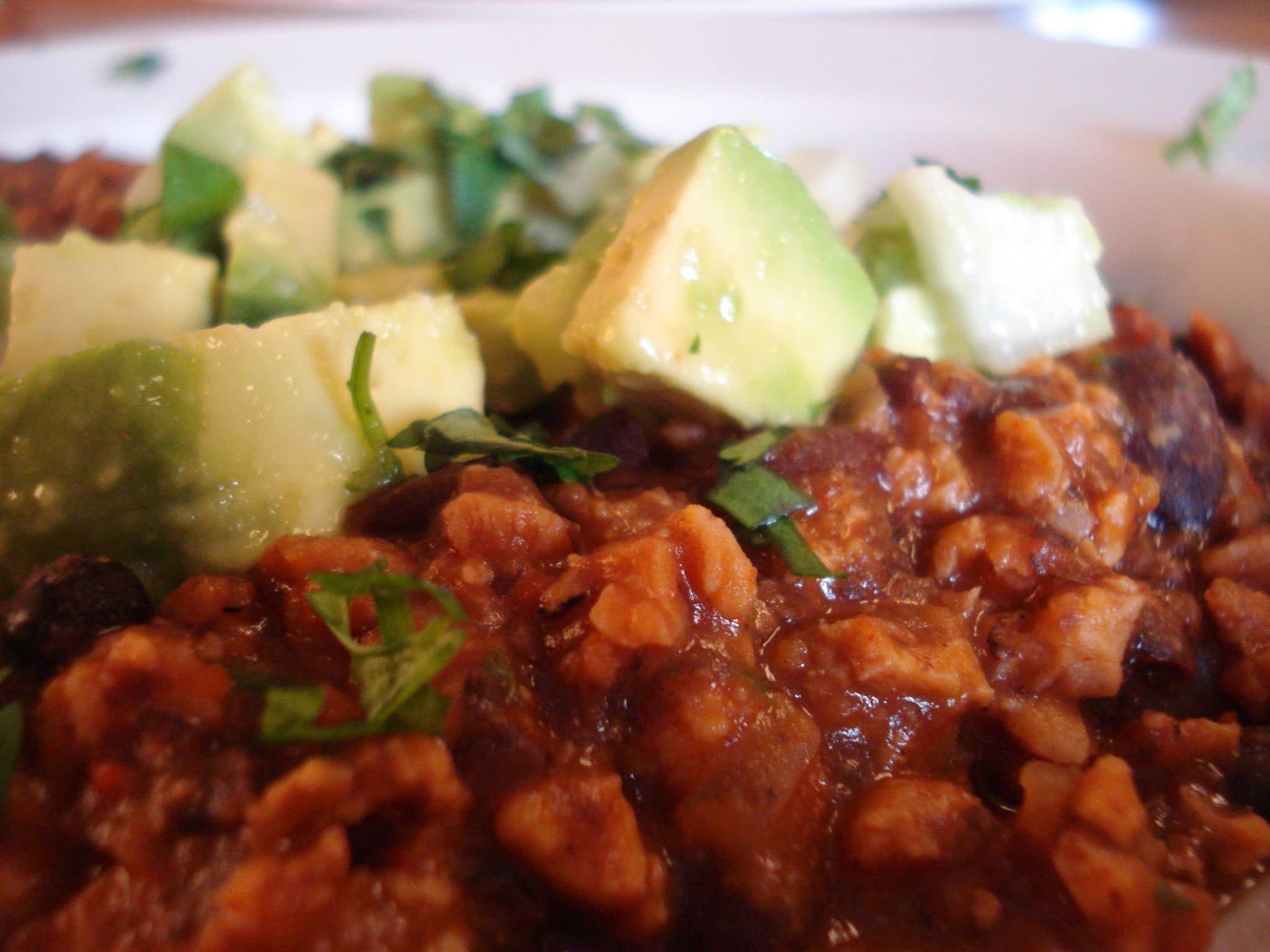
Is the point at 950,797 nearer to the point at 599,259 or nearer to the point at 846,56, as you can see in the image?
the point at 599,259

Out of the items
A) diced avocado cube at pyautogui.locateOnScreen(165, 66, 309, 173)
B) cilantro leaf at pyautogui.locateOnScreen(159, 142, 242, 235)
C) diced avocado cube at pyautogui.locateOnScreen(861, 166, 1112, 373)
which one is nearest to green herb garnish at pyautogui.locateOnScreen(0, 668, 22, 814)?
cilantro leaf at pyautogui.locateOnScreen(159, 142, 242, 235)

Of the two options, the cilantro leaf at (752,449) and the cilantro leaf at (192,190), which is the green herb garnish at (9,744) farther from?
the cilantro leaf at (192,190)

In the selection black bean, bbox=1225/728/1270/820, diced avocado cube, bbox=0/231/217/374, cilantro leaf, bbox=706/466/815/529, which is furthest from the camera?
diced avocado cube, bbox=0/231/217/374

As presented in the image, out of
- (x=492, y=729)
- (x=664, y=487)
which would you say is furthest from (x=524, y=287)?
(x=492, y=729)

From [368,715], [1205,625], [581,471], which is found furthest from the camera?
[1205,625]

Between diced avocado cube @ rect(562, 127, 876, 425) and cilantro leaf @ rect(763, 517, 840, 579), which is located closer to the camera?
cilantro leaf @ rect(763, 517, 840, 579)

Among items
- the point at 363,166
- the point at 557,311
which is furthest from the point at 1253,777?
the point at 363,166

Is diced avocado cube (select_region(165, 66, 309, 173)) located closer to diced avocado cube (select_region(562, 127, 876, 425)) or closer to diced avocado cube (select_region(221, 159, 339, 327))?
diced avocado cube (select_region(221, 159, 339, 327))
